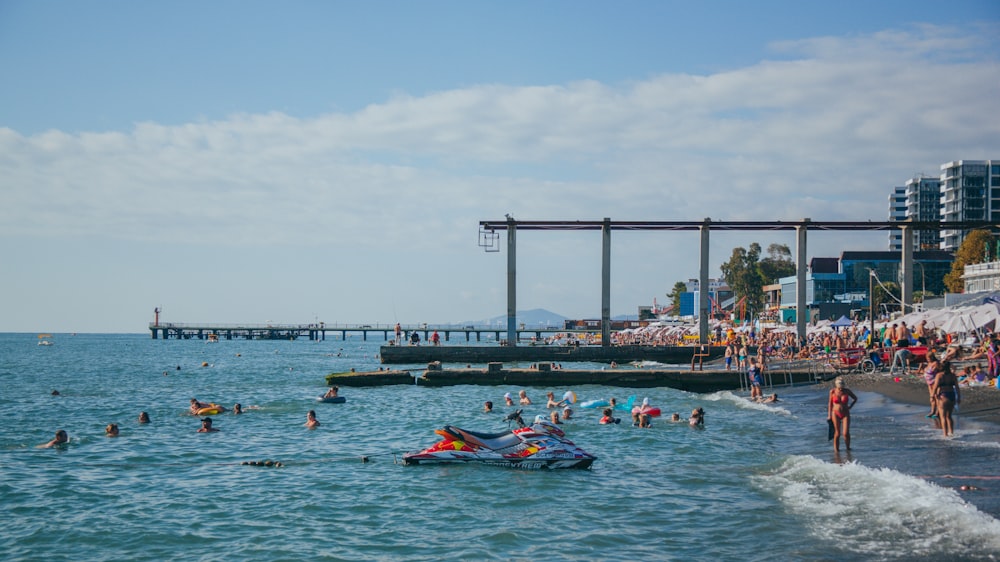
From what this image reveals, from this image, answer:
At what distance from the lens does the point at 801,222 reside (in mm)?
71250

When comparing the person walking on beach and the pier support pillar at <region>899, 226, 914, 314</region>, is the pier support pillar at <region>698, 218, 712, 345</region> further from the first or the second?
the person walking on beach

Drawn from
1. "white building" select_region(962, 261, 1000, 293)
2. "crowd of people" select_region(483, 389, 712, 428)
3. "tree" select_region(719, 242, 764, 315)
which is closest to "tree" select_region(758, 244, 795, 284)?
"tree" select_region(719, 242, 764, 315)

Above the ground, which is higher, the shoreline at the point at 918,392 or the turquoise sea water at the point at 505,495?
the shoreline at the point at 918,392

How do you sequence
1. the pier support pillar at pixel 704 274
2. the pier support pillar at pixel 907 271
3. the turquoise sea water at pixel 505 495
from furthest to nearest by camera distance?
the pier support pillar at pixel 704 274, the pier support pillar at pixel 907 271, the turquoise sea water at pixel 505 495

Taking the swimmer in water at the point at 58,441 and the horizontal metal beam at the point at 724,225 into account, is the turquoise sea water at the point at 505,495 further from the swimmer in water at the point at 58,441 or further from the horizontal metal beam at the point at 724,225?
the horizontal metal beam at the point at 724,225

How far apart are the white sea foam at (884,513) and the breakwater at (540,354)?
52704 millimetres

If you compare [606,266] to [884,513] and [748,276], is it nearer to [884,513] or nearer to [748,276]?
[884,513]

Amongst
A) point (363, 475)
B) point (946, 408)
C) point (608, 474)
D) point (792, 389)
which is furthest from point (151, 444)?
point (792, 389)

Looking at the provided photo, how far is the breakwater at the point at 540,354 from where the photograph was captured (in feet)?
237

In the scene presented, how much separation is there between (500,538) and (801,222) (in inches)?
2475

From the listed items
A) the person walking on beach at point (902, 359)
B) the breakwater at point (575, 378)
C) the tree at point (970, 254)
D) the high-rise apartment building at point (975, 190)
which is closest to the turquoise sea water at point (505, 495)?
the person walking on beach at point (902, 359)

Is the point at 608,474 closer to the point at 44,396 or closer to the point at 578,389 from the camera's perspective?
the point at 578,389

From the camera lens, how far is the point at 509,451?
2211 cm

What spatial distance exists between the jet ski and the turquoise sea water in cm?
45
